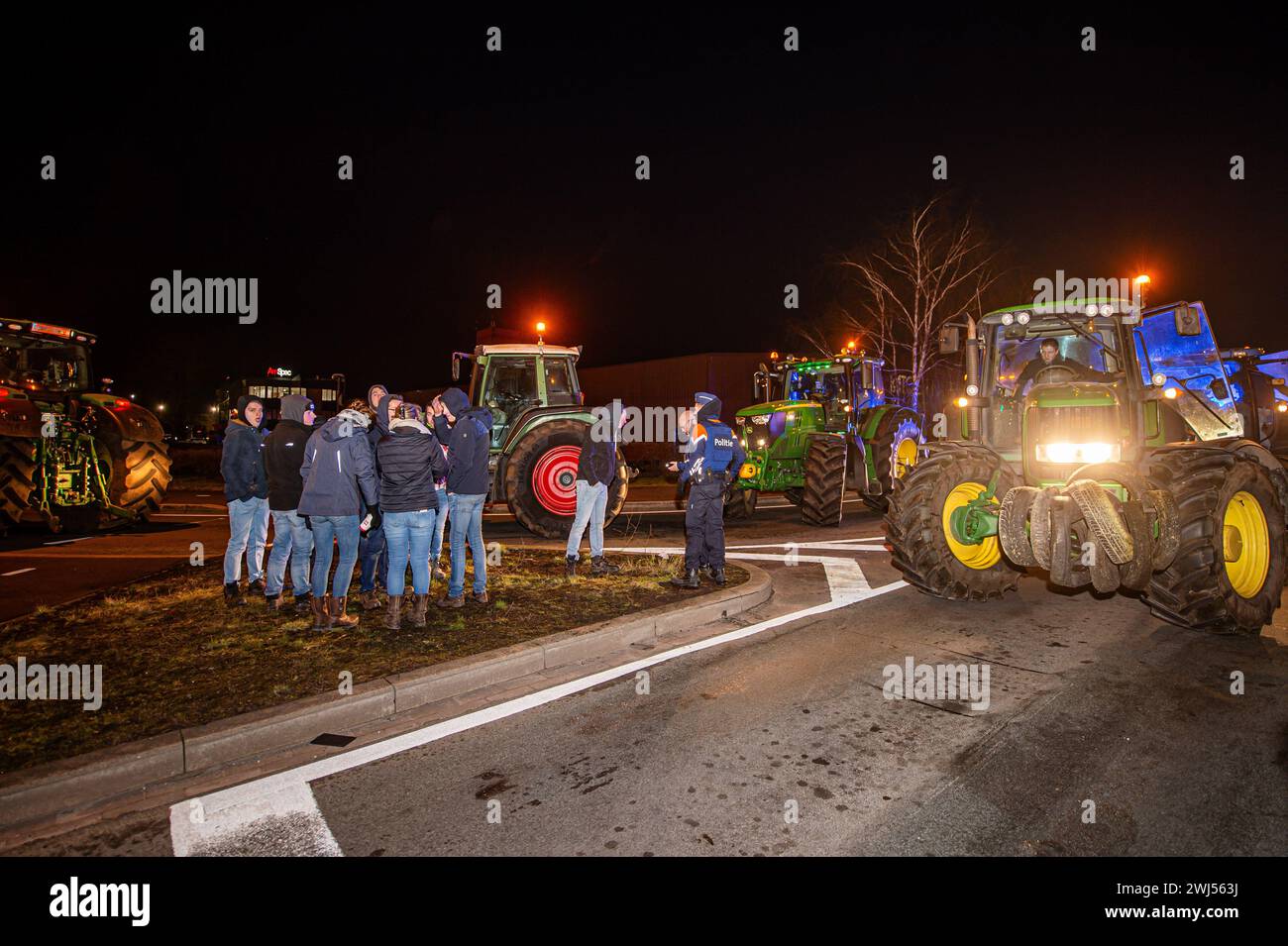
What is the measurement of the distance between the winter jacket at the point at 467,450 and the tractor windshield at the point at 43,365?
926cm

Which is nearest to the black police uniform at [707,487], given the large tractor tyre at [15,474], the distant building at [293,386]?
the large tractor tyre at [15,474]

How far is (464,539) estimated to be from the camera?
258 inches

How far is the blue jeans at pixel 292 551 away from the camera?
20.0 feet

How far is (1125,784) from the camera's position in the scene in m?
3.33

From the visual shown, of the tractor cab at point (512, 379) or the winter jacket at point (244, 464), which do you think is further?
the tractor cab at point (512, 379)

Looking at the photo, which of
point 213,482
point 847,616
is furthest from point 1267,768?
point 213,482

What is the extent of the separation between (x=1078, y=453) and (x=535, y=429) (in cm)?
687

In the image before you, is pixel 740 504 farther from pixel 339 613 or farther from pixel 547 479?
pixel 339 613

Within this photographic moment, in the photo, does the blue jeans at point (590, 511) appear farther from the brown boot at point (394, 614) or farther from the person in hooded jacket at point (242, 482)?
the person in hooded jacket at point (242, 482)

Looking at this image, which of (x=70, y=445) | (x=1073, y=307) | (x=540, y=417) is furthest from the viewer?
(x=70, y=445)

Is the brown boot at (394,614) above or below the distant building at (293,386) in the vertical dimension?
below

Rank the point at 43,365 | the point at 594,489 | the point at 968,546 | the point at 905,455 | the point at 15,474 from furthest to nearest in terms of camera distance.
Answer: the point at 905,455 < the point at 43,365 < the point at 15,474 < the point at 594,489 < the point at 968,546

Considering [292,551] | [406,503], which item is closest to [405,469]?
[406,503]
